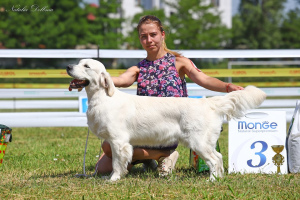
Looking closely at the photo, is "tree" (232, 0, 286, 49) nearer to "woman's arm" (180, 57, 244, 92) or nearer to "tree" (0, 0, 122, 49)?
"tree" (0, 0, 122, 49)

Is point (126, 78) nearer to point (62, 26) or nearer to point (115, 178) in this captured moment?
point (115, 178)

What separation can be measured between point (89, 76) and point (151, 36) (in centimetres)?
87

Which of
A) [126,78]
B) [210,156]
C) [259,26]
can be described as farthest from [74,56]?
[259,26]

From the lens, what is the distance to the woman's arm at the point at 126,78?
13.5ft

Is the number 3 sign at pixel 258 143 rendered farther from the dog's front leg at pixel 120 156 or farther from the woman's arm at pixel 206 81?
the dog's front leg at pixel 120 156

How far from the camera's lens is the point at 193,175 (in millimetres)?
4078

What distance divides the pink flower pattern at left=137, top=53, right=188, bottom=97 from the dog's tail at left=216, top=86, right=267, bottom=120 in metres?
0.57

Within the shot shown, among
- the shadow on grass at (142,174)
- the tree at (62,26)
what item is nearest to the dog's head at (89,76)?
the shadow on grass at (142,174)

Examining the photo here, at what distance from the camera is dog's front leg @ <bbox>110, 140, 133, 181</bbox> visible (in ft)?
12.0

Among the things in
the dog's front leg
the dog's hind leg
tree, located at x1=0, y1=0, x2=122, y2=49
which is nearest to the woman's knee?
the dog's front leg

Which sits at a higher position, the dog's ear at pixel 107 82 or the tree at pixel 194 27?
the tree at pixel 194 27

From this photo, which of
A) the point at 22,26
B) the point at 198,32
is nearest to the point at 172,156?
the point at 22,26

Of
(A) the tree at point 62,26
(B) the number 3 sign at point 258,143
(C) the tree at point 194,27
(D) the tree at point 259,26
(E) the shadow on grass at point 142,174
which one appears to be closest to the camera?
(E) the shadow on grass at point 142,174

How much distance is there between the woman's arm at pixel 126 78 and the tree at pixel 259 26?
28434mm
